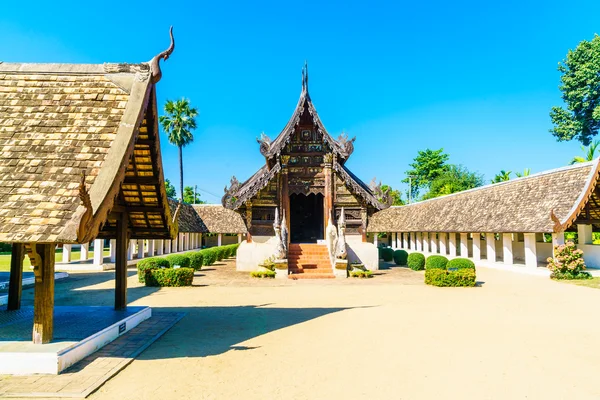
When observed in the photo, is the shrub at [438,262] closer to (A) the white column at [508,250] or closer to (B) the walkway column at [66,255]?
(A) the white column at [508,250]

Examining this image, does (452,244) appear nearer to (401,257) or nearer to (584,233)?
(401,257)

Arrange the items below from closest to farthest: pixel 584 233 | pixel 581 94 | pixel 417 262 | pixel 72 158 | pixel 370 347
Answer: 1. pixel 72 158
2. pixel 370 347
3. pixel 584 233
4. pixel 417 262
5. pixel 581 94

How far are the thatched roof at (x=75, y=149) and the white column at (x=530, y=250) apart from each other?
18.2 m

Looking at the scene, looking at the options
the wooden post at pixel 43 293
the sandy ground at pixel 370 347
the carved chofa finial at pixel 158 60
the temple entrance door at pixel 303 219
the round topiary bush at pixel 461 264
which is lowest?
the sandy ground at pixel 370 347

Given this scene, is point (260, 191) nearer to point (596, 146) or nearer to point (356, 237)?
point (356, 237)

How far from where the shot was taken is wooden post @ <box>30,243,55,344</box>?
19.7 ft

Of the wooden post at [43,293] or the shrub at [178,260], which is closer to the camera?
the wooden post at [43,293]

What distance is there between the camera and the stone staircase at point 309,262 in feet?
62.4

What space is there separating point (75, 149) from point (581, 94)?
148 ft

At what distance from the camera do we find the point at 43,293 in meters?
6.02

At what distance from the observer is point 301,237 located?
29.3 metres

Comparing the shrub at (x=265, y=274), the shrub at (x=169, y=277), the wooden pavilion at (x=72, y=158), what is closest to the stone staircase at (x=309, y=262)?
the shrub at (x=265, y=274)

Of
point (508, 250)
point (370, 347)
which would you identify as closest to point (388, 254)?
point (508, 250)

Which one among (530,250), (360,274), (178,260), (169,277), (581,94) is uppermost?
(581,94)
